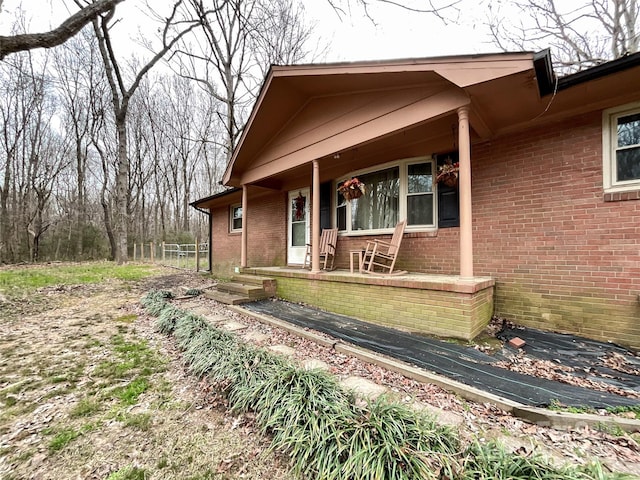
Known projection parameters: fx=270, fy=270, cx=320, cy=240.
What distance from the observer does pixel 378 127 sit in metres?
4.32

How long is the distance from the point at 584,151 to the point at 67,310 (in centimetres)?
917

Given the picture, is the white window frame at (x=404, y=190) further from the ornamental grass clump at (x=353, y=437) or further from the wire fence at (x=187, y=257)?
the wire fence at (x=187, y=257)

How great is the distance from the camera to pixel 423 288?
3.66m

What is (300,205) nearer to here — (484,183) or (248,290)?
(248,290)

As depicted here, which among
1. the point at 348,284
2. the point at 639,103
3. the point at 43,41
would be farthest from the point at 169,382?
the point at 43,41

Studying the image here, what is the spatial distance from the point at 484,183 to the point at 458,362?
9.56ft

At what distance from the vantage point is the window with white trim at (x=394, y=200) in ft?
16.1

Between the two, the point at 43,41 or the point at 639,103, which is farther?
the point at 43,41

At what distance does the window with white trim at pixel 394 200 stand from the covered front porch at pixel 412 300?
1299mm

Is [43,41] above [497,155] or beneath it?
above

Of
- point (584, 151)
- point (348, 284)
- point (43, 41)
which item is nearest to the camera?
point (584, 151)

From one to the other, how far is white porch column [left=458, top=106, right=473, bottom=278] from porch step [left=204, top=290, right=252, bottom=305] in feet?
13.4

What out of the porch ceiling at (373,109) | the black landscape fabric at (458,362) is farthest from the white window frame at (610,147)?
the black landscape fabric at (458,362)

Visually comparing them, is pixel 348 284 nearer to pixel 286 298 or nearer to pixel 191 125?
pixel 286 298
